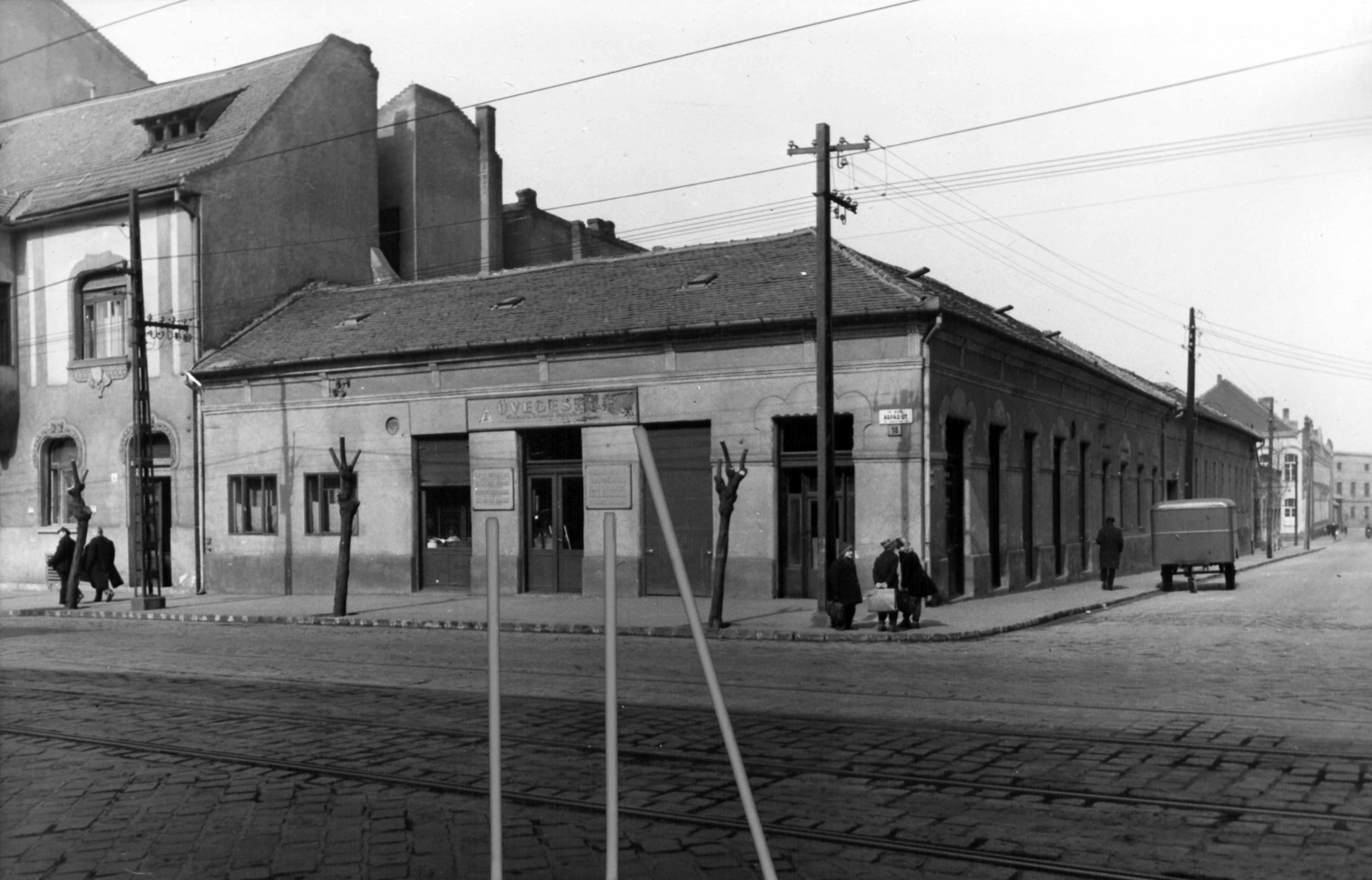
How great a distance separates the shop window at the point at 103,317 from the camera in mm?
30250

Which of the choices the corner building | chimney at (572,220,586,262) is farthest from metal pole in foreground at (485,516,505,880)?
chimney at (572,220,586,262)

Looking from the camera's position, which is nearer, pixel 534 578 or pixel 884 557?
pixel 884 557

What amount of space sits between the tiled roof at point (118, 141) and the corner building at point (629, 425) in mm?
Result: 4210

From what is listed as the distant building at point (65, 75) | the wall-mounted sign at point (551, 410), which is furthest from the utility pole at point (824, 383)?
the distant building at point (65, 75)

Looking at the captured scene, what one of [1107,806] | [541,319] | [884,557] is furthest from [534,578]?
[1107,806]

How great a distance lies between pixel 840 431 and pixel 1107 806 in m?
16.1

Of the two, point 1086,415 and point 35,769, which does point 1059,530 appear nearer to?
point 1086,415

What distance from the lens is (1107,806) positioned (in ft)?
23.5

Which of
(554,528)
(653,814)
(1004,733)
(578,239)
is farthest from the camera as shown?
(578,239)

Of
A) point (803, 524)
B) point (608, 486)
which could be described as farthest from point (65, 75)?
point (803, 524)

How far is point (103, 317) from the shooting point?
3072 cm

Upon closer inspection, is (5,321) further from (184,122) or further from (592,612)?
(592,612)

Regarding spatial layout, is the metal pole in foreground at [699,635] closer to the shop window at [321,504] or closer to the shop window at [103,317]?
the shop window at [321,504]

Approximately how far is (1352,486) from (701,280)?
110731 millimetres
